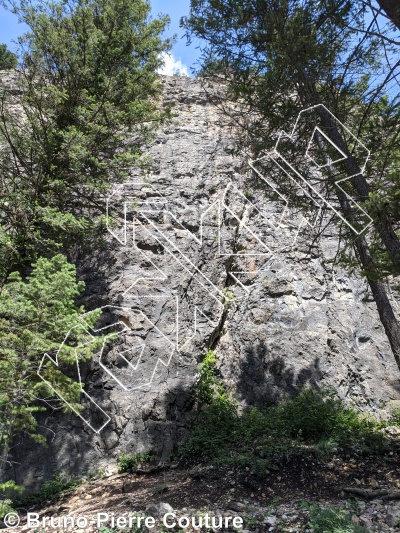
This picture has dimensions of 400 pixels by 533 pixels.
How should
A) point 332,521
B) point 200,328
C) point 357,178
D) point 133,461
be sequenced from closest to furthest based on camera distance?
point 332,521 → point 357,178 → point 133,461 → point 200,328

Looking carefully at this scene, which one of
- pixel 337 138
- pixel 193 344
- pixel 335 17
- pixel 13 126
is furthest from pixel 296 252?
pixel 13 126

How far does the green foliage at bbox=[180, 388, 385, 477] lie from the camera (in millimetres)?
7039

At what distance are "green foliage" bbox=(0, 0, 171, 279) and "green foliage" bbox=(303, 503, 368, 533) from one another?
613 centimetres

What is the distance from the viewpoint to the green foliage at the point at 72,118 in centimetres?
822

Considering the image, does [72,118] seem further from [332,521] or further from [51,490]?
[332,521]

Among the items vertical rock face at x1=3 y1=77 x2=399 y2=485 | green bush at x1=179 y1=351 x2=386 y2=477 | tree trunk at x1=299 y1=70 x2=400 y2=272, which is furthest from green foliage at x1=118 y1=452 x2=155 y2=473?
tree trunk at x1=299 y1=70 x2=400 y2=272

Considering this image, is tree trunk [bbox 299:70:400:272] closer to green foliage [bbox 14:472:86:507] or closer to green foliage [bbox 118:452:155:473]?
green foliage [bbox 118:452:155:473]

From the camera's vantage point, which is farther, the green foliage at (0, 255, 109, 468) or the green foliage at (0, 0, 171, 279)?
the green foliage at (0, 0, 171, 279)

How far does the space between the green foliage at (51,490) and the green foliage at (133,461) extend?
2.34ft

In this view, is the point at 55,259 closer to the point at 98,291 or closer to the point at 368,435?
the point at 98,291

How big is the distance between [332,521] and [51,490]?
516 cm

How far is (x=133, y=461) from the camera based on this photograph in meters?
8.00

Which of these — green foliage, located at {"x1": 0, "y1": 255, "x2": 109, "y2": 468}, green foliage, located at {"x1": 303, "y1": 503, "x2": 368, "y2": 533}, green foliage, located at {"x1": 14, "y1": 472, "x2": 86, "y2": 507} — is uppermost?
green foliage, located at {"x1": 0, "y1": 255, "x2": 109, "y2": 468}

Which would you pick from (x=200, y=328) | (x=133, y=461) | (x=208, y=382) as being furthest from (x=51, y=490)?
(x=200, y=328)
